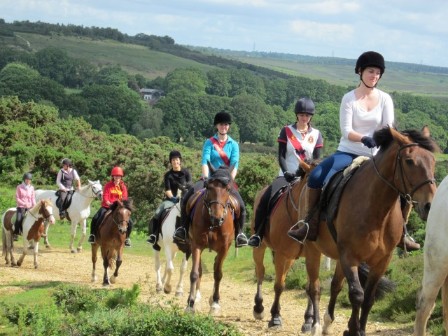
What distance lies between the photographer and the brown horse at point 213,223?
12.1 metres

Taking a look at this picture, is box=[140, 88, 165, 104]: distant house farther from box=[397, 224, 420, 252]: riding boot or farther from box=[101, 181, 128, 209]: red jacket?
box=[397, 224, 420, 252]: riding boot

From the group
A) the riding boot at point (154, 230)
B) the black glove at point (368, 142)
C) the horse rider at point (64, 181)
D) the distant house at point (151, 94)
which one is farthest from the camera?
the distant house at point (151, 94)

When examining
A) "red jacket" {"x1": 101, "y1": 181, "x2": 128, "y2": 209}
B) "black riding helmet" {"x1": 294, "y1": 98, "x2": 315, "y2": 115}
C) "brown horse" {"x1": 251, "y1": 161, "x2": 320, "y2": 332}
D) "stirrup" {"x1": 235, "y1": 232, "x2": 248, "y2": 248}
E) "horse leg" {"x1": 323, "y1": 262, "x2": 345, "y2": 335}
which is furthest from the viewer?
"red jacket" {"x1": 101, "y1": 181, "x2": 128, "y2": 209}

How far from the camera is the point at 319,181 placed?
975 cm

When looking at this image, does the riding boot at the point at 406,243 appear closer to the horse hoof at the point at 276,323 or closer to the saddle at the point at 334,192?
the saddle at the point at 334,192

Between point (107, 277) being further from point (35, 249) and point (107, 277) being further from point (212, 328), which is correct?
point (212, 328)

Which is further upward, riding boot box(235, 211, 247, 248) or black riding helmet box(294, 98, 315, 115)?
black riding helmet box(294, 98, 315, 115)

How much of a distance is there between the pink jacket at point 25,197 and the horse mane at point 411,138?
15804 mm

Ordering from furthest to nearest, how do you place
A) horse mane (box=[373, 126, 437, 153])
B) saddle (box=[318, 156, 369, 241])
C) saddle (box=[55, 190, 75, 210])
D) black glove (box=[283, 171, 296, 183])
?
saddle (box=[55, 190, 75, 210]) < black glove (box=[283, 171, 296, 183]) < saddle (box=[318, 156, 369, 241]) < horse mane (box=[373, 126, 437, 153])

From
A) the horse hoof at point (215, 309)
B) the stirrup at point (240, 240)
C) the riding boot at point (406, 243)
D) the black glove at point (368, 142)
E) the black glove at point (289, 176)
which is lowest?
the horse hoof at point (215, 309)

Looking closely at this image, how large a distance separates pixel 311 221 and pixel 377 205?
128 cm

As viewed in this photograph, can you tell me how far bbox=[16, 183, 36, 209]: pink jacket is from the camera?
22547 millimetres

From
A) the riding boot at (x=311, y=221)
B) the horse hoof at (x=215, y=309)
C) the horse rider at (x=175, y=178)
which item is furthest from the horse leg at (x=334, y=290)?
the horse rider at (x=175, y=178)

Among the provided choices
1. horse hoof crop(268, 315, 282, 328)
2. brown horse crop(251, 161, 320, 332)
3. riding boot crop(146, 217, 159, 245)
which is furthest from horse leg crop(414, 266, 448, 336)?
riding boot crop(146, 217, 159, 245)
